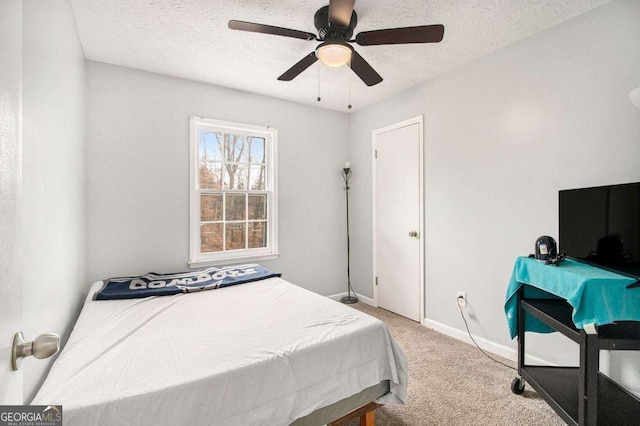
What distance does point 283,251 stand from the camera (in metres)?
3.67

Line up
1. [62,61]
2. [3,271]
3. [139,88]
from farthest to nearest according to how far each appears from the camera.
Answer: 1. [139,88]
2. [62,61]
3. [3,271]

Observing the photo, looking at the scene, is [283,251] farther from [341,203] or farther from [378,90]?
[378,90]

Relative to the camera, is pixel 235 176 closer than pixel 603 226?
No

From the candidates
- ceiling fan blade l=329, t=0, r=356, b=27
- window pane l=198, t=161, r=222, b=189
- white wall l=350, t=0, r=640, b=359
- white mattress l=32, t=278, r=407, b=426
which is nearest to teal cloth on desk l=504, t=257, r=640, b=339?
white wall l=350, t=0, r=640, b=359

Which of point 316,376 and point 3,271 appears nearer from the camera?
point 3,271

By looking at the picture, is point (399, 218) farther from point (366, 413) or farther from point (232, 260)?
point (366, 413)

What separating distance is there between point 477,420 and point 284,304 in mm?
1361

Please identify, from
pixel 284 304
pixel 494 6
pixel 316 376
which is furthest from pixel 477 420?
pixel 494 6

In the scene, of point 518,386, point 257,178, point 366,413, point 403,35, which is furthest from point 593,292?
point 257,178

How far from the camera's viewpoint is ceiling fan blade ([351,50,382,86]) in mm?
2090

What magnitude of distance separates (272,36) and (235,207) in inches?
71.7

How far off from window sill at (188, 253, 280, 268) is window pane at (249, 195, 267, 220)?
459mm

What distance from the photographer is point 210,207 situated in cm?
327

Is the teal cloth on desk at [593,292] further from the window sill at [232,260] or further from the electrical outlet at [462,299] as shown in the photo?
the window sill at [232,260]
